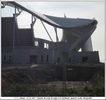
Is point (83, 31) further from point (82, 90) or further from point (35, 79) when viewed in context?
point (82, 90)

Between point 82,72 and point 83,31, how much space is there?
613 inches

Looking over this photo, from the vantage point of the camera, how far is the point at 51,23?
2262cm

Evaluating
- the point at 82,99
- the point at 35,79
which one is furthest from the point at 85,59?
the point at 82,99

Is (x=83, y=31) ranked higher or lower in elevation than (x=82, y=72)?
higher

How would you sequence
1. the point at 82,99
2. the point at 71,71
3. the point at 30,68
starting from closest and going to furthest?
the point at 82,99, the point at 30,68, the point at 71,71

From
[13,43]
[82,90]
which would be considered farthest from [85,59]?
[82,90]

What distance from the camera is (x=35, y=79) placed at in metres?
11.7

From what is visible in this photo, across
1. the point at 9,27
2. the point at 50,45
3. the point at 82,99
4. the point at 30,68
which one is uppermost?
the point at 9,27

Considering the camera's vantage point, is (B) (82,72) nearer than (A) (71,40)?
Yes

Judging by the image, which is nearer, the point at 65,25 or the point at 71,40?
the point at 65,25

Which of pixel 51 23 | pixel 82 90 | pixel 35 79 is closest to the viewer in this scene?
pixel 82 90

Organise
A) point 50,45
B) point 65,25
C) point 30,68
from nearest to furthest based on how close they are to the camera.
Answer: point 30,68 → point 50,45 → point 65,25

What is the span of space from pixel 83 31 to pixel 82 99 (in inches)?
944

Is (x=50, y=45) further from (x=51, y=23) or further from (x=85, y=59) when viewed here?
(x=85, y=59)
